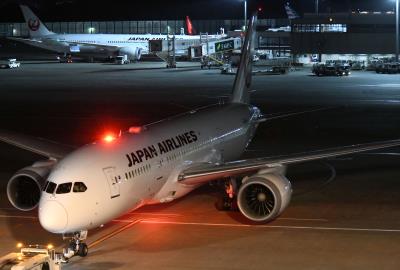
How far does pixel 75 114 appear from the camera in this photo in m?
53.1

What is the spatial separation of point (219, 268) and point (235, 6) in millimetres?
169194

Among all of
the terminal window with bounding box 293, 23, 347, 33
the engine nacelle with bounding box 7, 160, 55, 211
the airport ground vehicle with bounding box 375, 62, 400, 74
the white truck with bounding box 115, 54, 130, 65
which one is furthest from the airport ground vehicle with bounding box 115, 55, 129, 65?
the engine nacelle with bounding box 7, 160, 55, 211

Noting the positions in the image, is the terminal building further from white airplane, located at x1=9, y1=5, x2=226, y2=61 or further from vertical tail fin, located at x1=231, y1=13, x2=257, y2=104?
vertical tail fin, located at x1=231, y1=13, x2=257, y2=104

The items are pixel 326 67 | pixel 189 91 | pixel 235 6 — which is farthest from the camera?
pixel 235 6

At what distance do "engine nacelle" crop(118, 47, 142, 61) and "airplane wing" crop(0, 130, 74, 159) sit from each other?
104556 millimetres

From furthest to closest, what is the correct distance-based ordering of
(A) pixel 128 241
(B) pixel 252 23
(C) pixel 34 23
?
1. (C) pixel 34 23
2. (B) pixel 252 23
3. (A) pixel 128 241

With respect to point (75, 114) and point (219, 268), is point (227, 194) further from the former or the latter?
point (75, 114)

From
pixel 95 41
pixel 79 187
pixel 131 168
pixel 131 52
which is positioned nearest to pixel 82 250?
pixel 79 187

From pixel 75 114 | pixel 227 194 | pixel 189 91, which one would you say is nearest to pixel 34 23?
pixel 189 91

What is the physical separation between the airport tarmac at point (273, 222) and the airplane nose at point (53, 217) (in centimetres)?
130

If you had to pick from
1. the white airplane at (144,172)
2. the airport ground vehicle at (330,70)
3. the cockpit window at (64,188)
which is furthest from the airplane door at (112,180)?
the airport ground vehicle at (330,70)

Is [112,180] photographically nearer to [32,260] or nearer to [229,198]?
[32,260]

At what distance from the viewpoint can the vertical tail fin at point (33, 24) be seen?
431 feet

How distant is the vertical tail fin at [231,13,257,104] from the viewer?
30.9 m
